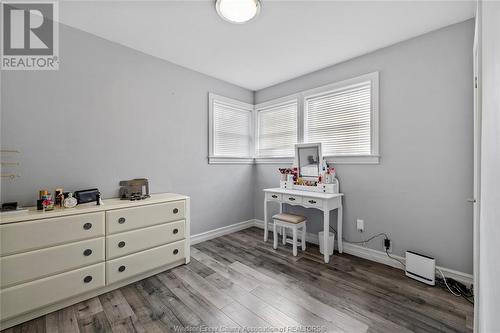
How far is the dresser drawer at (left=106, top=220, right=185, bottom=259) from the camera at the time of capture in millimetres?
2031

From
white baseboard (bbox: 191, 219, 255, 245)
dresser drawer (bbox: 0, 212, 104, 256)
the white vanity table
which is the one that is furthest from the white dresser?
the white vanity table

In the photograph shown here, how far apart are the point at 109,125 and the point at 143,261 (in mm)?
1546

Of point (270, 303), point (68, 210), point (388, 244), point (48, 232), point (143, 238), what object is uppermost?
point (68, 210)

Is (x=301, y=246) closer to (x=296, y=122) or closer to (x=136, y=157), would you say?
(x=296, y=122)

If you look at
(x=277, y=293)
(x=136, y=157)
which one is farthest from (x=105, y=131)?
(x=277, y=293)

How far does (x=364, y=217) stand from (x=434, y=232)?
672mm

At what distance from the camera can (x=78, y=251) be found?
1.83 meters

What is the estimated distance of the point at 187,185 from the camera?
124 inches

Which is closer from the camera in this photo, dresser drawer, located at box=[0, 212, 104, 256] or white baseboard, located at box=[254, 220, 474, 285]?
dresser drawer, located at box=[0, 212, 104, 256]

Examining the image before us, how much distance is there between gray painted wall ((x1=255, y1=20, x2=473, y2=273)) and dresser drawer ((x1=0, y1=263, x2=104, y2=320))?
2.86 meters

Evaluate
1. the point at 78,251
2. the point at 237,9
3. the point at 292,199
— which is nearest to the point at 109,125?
the point at 78,251

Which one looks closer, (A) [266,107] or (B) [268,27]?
(B) [268,27]

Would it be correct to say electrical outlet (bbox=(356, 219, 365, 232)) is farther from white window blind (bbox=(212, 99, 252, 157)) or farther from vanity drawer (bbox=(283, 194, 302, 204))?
white window blind (bbox=(212, 99, 252, 157))

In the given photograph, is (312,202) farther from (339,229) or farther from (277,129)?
(277,129)
